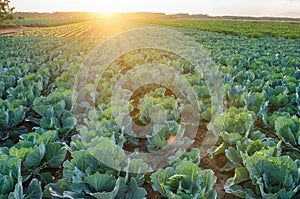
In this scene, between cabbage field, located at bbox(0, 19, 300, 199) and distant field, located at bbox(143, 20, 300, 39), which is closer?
cabbage field, located at bbox(0, 19, 300, 199)

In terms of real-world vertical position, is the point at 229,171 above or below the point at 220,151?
below

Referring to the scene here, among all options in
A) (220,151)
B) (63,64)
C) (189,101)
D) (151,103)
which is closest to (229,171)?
(220,151)

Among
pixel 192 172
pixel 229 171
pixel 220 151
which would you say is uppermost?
pixel 192 172

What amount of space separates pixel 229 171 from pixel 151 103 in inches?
49.4

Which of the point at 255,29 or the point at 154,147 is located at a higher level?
the point at 255,29

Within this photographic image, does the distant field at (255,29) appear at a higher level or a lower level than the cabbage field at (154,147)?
higher

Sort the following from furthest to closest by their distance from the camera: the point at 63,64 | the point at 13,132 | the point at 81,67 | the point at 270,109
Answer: the point at 63,64 < the point at 81,67 < the point at 270,109 < the point at 13,132

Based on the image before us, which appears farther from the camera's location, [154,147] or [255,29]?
[255,29]

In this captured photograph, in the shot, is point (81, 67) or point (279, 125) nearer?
point (279, 125)

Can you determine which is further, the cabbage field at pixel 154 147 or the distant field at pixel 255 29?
the distant field at pixel 255 29

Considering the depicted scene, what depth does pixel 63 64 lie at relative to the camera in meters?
7.72

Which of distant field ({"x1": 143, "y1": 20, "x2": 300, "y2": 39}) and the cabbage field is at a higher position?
distant field ({"x1": 143, "y1": 20, "x2": 300, "y2": 39})

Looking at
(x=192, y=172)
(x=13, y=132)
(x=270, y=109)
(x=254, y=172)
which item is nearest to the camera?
(x=192, y=172)

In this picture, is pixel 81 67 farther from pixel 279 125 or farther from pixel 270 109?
pixel 279 125
